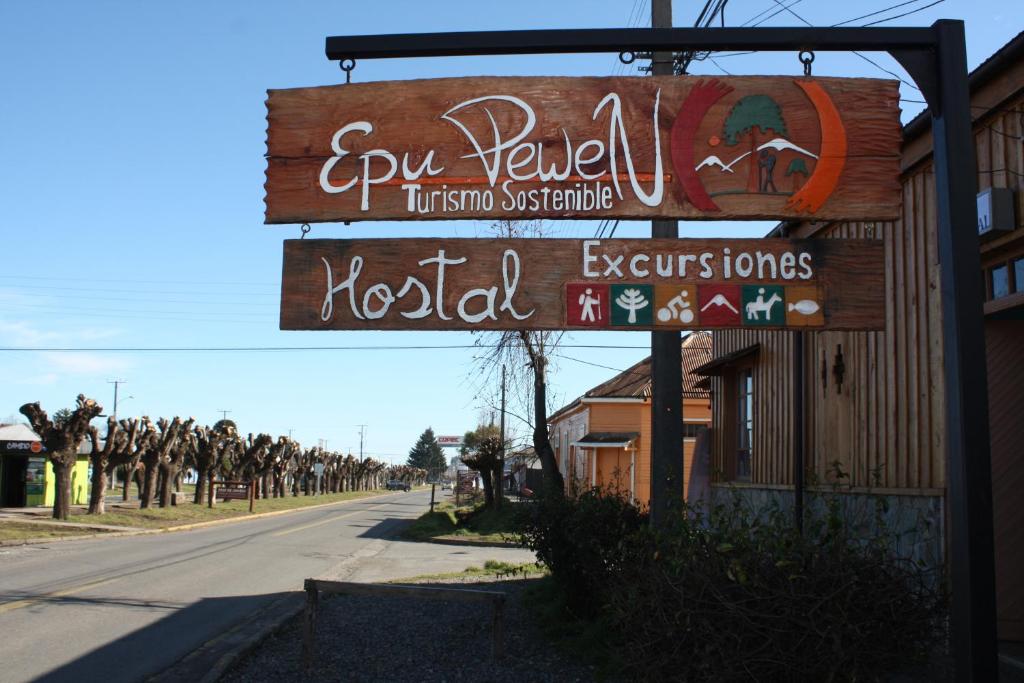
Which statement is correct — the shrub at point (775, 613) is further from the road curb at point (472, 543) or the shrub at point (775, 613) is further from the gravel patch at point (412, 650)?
the road curb at point (472, 543)

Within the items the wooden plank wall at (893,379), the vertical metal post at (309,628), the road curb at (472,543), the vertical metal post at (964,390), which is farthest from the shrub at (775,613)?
the road curb at (472,543)

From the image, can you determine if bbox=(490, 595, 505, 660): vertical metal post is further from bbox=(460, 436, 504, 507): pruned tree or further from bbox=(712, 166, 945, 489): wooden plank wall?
bbox=(460, 436, 504, 507): pruned tree

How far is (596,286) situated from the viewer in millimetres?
5133

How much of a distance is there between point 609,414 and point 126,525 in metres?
16.1

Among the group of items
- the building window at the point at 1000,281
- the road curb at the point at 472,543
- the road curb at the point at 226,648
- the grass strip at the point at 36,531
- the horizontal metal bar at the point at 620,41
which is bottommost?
the road curb at the point at 472,543

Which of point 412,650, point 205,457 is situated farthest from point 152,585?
point 205,457

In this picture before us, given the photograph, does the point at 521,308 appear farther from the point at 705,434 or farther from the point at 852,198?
the point at 705,434

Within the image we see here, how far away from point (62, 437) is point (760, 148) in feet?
90.7

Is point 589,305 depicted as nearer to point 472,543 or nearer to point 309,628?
point 309,628

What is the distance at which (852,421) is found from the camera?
30.0 feet

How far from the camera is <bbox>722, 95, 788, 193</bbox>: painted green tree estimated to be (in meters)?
5.24

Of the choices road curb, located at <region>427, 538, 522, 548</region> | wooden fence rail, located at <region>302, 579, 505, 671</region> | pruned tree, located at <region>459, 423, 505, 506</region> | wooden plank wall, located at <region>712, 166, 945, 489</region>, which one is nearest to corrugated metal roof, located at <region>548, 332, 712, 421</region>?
pruned tree, located at <region>459, 423, 505, 506</region>

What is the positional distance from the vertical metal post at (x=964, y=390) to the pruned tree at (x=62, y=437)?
93.8ft

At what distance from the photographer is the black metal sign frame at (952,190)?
3.89 metres
